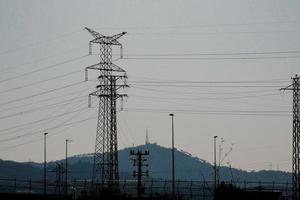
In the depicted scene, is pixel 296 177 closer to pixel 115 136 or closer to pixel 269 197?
pixel 269 197

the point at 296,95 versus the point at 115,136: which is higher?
the point at 296,95

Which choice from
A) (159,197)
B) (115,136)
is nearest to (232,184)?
(159,197)

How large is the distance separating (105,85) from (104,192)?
520 inches

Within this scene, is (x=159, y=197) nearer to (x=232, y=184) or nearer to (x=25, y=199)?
(x=232, y=184)

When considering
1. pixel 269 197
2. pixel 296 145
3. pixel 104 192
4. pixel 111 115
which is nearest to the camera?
pixel 269 197

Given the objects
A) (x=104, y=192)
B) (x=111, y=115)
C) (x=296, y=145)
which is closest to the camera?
(x=104, y=192)

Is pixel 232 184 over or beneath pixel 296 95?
beneath

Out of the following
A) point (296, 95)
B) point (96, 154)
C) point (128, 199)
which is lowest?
point (128, 199)

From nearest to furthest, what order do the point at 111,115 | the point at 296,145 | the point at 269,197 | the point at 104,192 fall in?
the point at 269,197 < the point at 104,192 < the point at 111,115 < the point at 296,145

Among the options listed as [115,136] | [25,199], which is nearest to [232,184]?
[115,136]

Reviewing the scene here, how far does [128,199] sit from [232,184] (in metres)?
13.8

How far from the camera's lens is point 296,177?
8269 centimetres

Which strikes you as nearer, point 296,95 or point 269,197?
point 269,197

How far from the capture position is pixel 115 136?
7581 centimetres
